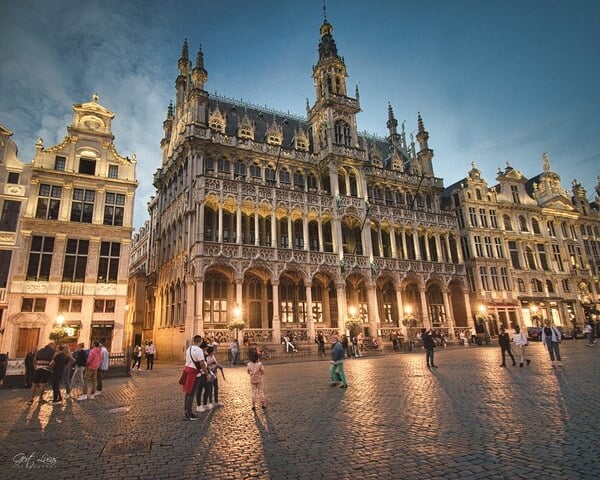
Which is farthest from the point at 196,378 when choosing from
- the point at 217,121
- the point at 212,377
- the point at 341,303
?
the point at 217,121

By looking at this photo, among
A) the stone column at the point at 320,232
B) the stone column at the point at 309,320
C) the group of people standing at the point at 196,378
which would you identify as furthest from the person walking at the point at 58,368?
the stone column at the point at 320,232

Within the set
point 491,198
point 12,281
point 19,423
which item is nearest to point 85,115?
point 12,281

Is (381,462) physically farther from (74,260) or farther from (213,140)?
(213,140)

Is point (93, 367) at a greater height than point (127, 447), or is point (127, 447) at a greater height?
point (93, 367)

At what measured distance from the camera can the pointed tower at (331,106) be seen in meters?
40.9

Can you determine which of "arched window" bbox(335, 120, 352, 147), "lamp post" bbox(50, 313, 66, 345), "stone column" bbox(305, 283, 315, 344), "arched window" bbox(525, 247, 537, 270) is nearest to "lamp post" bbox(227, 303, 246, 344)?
"stone column" bbox(305, 283, 315, 344)

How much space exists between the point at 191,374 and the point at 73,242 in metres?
24.4

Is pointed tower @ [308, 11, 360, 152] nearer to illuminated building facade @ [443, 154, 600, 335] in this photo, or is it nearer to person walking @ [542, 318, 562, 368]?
illuminated building facade @ [443, 154, 600, 335]

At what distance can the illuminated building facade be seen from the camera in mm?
46844

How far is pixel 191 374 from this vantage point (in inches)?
364

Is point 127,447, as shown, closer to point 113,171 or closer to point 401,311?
point 113,171

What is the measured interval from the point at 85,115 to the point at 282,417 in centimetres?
3244

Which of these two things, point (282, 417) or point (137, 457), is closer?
point (137, 457)

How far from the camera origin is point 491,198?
167 ft
